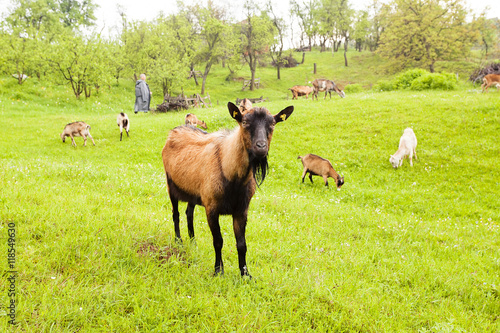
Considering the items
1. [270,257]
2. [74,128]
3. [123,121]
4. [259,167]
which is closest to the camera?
[259,167]

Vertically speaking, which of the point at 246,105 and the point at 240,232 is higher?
the point at 246,105

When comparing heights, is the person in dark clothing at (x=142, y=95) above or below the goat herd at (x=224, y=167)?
above

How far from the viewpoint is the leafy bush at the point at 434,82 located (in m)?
25.8

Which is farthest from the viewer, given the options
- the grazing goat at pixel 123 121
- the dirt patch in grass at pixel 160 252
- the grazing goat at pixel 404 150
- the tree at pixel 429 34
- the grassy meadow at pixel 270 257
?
the tree at pixel 429 34

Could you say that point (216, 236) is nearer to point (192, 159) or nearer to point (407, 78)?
point (192, 159)

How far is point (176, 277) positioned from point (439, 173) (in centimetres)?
1289

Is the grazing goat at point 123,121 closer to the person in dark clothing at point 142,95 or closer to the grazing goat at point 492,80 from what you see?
the person in dark clothing at point 142,95

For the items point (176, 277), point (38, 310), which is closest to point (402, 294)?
point (176, 277)

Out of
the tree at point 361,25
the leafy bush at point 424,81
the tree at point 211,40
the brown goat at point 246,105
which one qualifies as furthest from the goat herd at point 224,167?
the tree at point 361,25

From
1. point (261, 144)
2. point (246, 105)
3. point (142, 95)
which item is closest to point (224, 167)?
point (261, 144)

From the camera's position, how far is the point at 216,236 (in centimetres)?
394

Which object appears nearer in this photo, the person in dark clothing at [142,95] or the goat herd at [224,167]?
the goat herd at [224,167]

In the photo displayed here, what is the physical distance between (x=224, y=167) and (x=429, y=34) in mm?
51159

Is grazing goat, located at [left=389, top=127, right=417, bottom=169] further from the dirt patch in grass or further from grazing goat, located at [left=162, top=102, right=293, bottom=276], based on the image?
the dirt patch in grass
